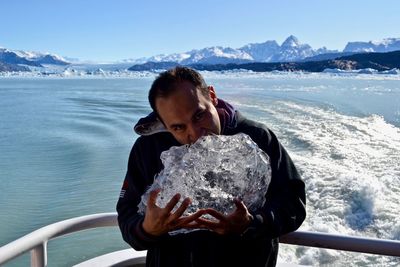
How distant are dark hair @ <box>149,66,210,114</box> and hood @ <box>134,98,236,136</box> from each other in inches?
2.8

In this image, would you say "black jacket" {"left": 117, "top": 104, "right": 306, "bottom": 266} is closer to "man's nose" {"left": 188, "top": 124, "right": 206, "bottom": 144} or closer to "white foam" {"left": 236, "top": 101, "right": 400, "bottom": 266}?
"man's nose" {"left": 188, "top": 124, "right": 206, "bottom": 144}

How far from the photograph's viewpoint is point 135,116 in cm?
1288

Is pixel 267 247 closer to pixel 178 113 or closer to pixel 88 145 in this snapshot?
pixel 178 113

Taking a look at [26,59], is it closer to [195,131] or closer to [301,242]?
[301,242]

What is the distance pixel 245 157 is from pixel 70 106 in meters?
16.5

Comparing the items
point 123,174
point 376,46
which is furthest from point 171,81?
point 376,46

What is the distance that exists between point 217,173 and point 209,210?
0.42ft

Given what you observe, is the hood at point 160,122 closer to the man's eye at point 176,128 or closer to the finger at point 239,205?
the man's eye at point 176,128

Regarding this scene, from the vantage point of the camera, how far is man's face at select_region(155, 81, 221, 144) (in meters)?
0.83

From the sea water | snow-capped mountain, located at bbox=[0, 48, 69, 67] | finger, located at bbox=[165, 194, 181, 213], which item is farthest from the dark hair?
snow-capped mountain, located at bbox=[0, 48, 69, 67]

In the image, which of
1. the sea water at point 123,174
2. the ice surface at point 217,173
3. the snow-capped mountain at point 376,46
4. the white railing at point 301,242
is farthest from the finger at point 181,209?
the snow-capped mountain at point 376,46

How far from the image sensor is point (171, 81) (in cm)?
84

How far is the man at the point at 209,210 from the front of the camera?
0.83m

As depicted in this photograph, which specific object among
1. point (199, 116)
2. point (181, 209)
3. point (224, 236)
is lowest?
point (224, 236)
